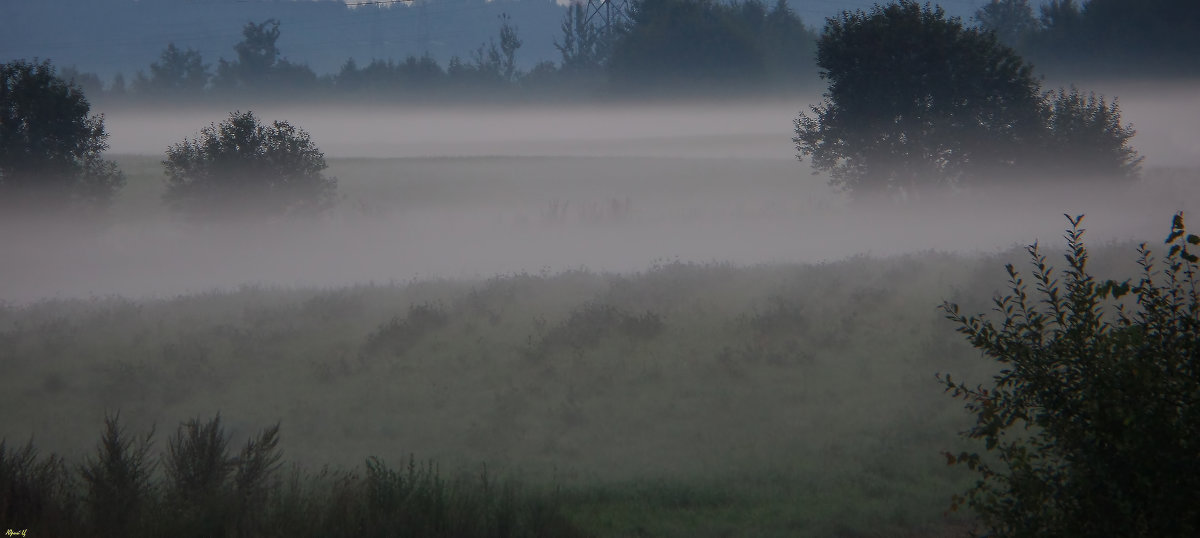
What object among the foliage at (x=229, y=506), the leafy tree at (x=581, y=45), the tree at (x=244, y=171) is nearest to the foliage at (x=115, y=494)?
the foliage at (x=229, y=506)

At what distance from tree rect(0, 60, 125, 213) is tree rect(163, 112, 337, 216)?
441 centimetres

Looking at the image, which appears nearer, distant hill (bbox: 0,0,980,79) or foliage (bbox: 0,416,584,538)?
foliage (bbox: 0,416,584,538)

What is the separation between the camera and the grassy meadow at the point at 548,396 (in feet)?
28.8

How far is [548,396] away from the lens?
49.8ft

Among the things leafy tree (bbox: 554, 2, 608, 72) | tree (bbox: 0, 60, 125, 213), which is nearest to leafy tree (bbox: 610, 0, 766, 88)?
leafy tree (bbox: 554, 2, 608, 72)

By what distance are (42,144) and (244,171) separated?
30.9ft

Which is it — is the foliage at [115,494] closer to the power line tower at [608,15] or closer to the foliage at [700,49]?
the foliage at [700,49]

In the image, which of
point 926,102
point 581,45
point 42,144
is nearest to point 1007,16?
point 926,102

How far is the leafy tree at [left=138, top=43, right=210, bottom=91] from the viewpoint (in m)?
54.4

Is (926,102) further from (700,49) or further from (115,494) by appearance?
(115,494)

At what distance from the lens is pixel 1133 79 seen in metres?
35.2

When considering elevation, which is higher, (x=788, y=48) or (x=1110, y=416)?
(x=788, y=48)

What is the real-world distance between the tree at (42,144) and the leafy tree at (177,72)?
1724 centimetres

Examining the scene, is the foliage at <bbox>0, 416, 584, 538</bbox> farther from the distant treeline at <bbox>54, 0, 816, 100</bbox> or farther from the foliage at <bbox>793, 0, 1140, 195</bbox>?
the distant treeline at <bbox>54, 0, 816, 100</bbox>
